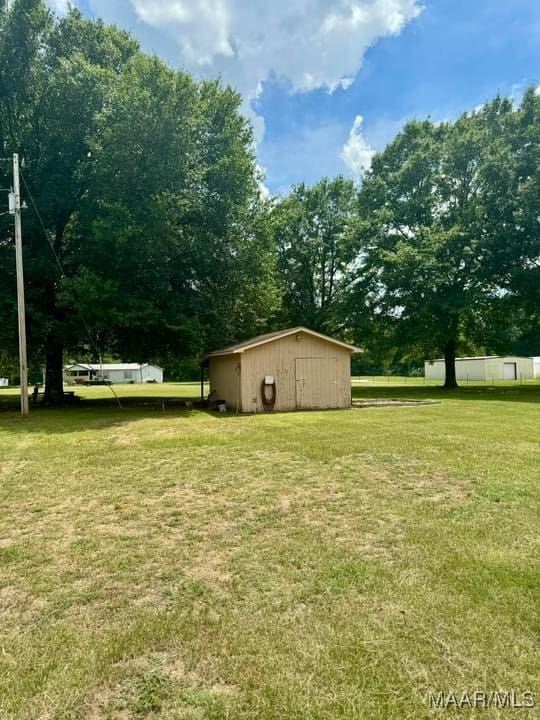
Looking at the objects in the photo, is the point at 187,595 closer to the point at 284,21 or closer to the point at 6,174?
the point at 284,21

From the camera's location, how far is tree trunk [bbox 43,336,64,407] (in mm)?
17844

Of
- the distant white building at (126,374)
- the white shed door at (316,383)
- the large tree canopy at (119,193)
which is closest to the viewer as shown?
the large tree canopy at (119,193)

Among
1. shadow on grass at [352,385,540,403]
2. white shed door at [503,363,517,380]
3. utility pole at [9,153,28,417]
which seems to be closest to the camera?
utility pole at [9,153,28,417]

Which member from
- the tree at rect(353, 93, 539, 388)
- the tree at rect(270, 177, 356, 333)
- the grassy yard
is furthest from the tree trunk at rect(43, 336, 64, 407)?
the tree at rect(353, 93, 539, 388)

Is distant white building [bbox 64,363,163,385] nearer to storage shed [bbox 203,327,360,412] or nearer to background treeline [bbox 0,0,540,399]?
background treeline [bbox 0,0,540,399]

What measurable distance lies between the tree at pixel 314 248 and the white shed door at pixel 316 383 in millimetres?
14572

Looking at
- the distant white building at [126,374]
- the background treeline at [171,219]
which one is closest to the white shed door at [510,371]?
the background treeline at [171,219]

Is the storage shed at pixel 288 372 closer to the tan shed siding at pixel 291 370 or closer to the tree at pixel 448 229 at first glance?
the tan shed siding at pixel 291 370

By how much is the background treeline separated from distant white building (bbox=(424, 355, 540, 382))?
12.5 meters

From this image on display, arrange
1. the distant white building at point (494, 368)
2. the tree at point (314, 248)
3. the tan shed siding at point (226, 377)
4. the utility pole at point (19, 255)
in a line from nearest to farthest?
the utility pole at point (19, 255) → the tan shed siding at point (226, 377) → the tree at point (314, 248) → the distant white building at point (494, 368)

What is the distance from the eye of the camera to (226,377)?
52.6 feet

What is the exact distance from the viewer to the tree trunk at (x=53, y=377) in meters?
17.8

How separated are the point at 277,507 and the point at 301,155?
19.9 metres

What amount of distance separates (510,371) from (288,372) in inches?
1193
